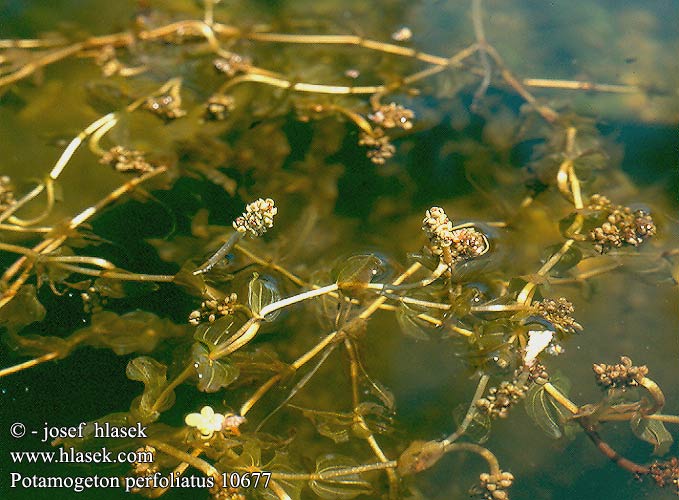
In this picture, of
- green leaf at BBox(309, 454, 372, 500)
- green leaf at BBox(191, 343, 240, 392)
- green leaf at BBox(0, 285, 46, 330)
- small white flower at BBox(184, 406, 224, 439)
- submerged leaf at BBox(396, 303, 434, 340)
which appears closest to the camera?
small white flower at BBox(184, 406, 224, 439)

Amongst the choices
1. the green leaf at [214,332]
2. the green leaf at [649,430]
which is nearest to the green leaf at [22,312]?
the green leaf at [214,332]

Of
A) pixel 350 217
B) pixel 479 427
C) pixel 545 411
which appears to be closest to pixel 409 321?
pixel 479 427

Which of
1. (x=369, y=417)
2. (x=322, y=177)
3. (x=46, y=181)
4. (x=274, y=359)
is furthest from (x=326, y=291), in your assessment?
(x=46, y=181)

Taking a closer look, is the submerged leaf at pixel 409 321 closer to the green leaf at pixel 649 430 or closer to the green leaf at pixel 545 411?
the green leaf at pixel 545 411

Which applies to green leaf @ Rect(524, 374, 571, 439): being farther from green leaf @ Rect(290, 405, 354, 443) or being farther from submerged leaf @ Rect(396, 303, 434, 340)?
green leaf @ Rect(290, 405, 354, 443)

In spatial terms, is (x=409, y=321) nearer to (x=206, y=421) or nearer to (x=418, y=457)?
(x=418, y=457)

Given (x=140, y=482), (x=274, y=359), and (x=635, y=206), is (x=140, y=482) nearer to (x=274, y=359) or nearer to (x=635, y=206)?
(x=274, y=359)

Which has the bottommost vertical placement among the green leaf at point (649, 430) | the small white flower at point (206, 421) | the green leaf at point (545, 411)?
the green leaf at point (649, 430)

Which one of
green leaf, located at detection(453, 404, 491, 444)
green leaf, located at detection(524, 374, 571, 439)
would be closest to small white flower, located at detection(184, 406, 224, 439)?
green leaf, located at detection(453, 404, 491, 444)
